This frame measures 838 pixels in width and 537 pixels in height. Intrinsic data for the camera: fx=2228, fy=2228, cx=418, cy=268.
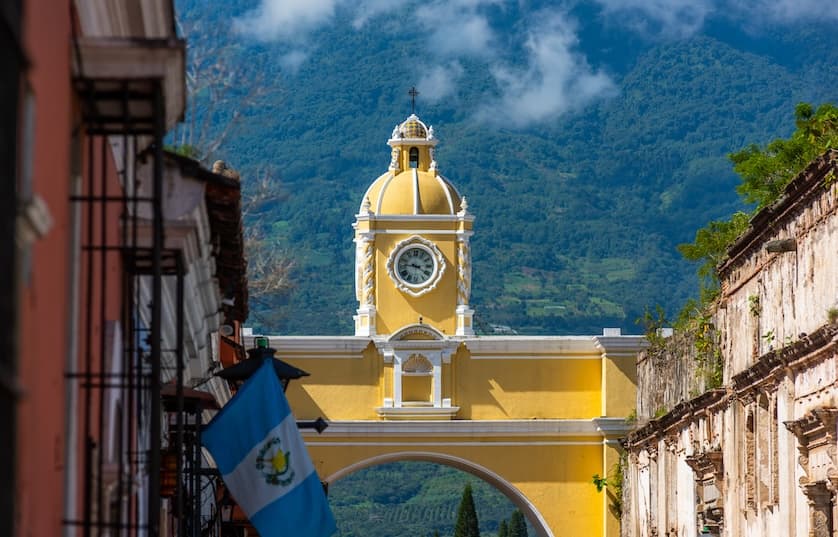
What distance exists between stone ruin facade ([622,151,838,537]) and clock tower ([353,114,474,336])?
427 inches

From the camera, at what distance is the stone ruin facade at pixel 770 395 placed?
70.8ft

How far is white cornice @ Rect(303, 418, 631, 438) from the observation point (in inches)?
1731

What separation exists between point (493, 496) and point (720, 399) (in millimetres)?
72144

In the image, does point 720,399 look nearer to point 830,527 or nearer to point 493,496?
point 830,527

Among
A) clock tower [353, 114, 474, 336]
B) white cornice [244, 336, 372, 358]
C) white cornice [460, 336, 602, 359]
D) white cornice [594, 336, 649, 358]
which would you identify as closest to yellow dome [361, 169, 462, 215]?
clock tower [353, 114, 474, 336]

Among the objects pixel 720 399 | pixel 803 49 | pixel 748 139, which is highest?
pixel 803 49

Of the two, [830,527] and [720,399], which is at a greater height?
[720,399]

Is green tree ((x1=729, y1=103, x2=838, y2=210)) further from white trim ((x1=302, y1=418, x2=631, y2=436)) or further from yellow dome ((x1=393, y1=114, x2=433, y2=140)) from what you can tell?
yellow dome ((x1=393, y1=114, x2=433, y2=140))

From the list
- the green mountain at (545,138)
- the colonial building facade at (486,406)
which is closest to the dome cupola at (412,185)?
the colonial building facade at (486,406)

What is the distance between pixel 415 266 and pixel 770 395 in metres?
23.0

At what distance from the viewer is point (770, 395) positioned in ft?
82.3

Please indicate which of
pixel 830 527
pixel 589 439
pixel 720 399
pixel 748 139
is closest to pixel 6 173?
pixel 830 527

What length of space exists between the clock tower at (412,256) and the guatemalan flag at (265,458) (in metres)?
30.0

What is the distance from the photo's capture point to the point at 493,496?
101 meters
